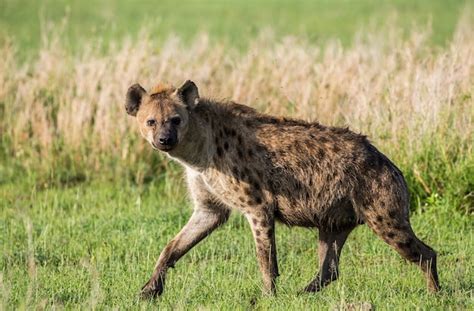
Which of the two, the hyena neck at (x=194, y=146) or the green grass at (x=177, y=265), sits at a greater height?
the hyena neck at (x=194, y=146)

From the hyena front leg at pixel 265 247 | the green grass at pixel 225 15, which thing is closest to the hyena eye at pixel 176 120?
the hyena front leg at pixel 265 247

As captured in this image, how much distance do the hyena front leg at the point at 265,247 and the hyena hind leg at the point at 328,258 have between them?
0.95 ft

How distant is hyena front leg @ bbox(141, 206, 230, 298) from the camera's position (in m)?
6.85

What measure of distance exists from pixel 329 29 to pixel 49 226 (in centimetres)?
1678

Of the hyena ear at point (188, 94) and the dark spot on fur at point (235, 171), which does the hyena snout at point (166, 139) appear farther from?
the dark spot on fur at point (235, 171)

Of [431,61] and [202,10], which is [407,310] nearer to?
[431,61]

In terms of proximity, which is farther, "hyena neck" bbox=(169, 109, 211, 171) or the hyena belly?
"hyena neck" bbox=(169, 109, 211, 171)

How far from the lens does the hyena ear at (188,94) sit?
7.07 metres

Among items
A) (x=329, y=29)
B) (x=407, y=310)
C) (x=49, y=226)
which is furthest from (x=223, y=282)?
(x=329, y=29)

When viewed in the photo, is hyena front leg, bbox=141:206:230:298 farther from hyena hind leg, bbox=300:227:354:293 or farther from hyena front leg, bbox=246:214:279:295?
hyena hind leg, bbox=300:227:354:293

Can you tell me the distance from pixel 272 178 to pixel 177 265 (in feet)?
4.00

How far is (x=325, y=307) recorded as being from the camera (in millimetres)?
6184

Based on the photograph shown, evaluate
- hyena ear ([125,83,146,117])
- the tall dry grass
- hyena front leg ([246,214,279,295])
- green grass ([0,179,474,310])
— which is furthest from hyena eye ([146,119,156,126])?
the tall dry grass

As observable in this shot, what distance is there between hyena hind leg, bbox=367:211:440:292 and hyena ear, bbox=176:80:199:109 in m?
1.42
